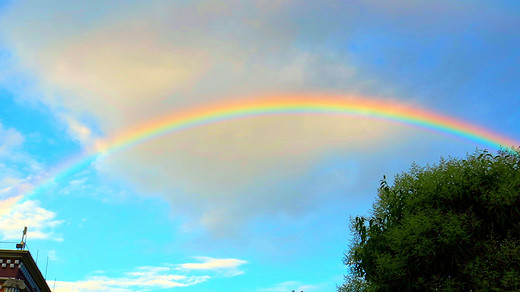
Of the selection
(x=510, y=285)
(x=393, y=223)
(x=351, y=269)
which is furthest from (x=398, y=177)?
(x=510, y=285)

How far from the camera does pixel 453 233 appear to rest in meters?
25.5

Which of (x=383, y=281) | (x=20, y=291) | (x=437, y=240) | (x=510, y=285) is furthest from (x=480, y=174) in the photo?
(x=20, y=291)

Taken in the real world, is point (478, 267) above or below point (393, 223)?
below

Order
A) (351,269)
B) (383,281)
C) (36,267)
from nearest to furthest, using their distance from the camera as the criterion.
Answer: (383,281) < (351,269) < (36,267)

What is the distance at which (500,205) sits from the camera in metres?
25.5

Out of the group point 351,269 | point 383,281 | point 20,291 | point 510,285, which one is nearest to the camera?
point 510,285

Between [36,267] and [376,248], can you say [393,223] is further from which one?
[36,267]

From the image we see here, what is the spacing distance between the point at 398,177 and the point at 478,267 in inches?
314

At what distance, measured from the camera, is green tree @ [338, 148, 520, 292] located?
25203mm

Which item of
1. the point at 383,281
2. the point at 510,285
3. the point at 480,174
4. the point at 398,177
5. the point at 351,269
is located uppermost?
the point at 398,177

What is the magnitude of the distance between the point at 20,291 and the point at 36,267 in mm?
3332

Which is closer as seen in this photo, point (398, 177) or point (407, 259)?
point (407, 259)

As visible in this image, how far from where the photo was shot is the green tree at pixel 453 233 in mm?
25203

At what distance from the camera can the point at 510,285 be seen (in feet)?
78.6
